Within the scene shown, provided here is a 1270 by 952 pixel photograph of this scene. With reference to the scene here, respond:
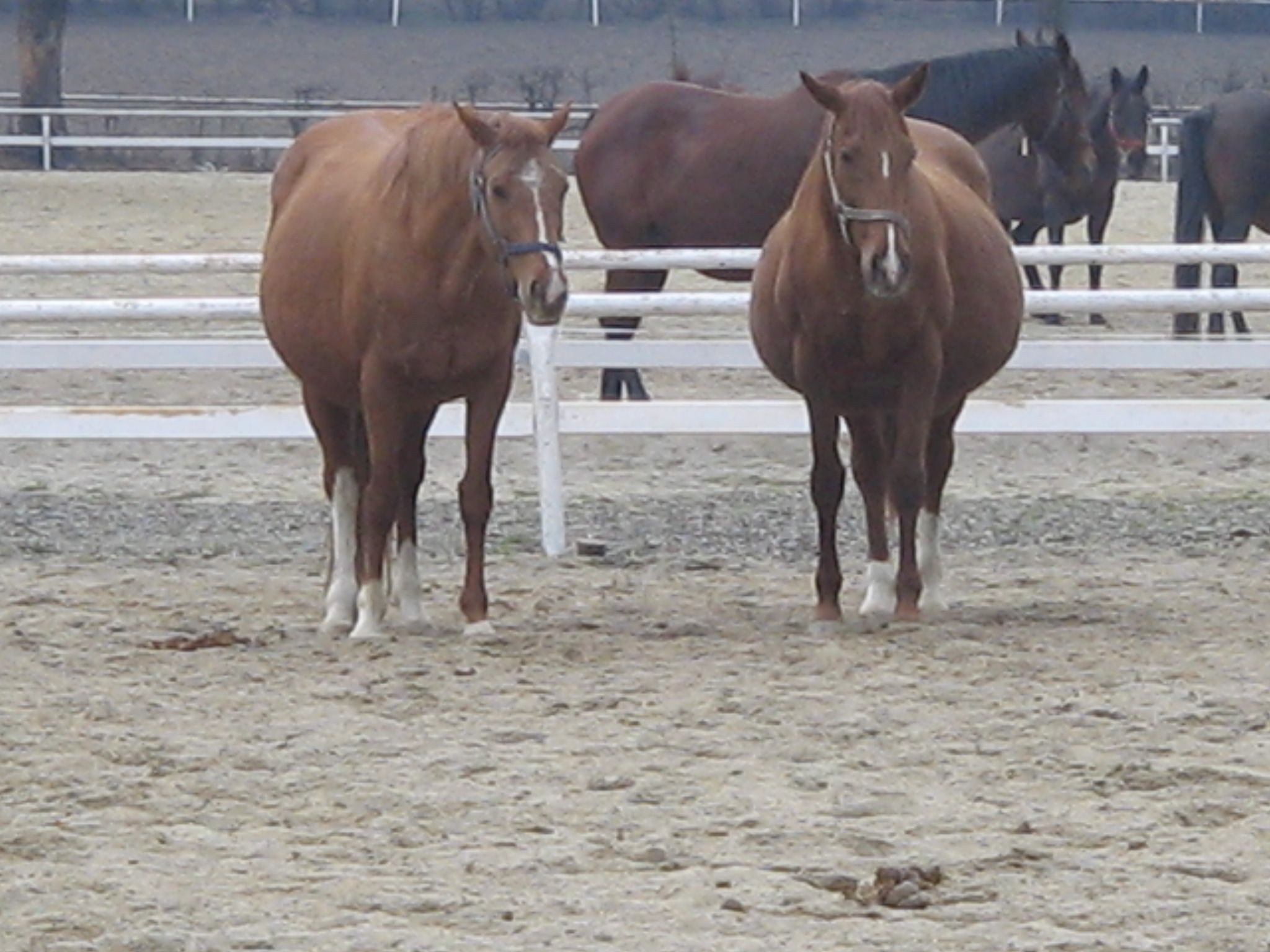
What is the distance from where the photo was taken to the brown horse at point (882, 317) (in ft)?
23.1

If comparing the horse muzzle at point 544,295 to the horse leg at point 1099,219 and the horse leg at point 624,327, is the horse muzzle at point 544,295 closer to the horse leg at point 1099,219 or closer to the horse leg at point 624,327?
the horse leg at point 624,327

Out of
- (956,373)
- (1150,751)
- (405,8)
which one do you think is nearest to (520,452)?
(956,373)

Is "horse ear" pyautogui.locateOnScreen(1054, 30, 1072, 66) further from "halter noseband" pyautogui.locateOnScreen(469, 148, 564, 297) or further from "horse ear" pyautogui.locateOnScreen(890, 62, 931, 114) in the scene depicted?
"halter noseband" pyautogui.locateOnScreen(469, 148, 564, 297)

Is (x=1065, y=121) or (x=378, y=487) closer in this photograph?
(x=378, y=487)

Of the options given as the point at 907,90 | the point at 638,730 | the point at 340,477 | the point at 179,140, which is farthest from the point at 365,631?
the point at 179,140

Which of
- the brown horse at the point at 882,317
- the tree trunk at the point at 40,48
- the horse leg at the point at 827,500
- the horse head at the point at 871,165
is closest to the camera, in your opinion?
the horse head at the point at 871,165

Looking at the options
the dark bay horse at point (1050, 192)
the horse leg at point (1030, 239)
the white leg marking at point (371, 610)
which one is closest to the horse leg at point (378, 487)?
the white leg marking at point (371, 610)

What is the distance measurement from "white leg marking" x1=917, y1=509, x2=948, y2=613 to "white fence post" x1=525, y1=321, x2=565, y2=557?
1.74m

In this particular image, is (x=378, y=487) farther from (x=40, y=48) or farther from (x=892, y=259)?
(x=40, y=48)

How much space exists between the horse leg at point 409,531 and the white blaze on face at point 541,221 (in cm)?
84

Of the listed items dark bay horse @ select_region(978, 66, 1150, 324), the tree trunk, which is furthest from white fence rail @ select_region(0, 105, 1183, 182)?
dark bay horse @ select_region(978, 66, 1150, 324)

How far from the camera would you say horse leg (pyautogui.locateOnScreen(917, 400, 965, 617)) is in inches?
305

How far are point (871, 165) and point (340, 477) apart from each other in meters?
1.98

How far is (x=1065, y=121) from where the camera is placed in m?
12.3
